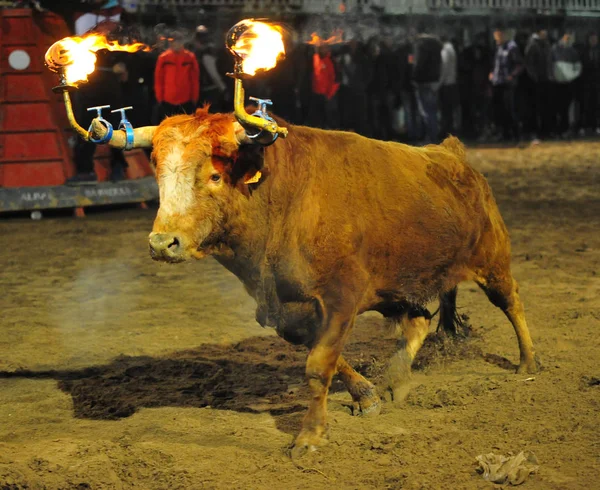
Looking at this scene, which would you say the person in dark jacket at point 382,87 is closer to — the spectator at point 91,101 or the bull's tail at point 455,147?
the spectator at point 91,101

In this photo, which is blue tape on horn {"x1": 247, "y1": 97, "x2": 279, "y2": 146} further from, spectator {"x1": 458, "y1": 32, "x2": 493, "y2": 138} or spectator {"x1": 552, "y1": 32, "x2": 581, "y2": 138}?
spectator {"x1": 552, "y1": 32, "x2": 581, "y2": 138}

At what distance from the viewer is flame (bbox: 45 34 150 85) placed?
15.9 ft

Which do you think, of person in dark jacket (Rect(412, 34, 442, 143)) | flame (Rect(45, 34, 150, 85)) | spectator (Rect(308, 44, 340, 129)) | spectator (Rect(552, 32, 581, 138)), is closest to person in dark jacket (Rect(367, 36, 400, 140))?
person in dark jacket (Rect(412, 34, 442, 143))

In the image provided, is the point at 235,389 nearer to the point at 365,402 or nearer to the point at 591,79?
the point at 365,402

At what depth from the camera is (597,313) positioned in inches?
271

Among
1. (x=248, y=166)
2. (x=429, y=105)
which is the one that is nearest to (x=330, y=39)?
(x=429, y=105)

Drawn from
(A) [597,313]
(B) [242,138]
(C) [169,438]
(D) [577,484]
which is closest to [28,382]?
(C) [169,438]

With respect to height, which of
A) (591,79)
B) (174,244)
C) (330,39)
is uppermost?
(174,244)

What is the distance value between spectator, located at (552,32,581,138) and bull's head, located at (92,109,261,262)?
18153mm

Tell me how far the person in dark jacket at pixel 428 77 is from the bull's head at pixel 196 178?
14851 millimetres

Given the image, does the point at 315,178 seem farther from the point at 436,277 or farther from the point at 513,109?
the point at 513,109

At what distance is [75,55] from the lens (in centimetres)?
492

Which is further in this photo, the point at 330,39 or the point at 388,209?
the point at 330,39

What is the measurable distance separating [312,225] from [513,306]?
1887 mm
